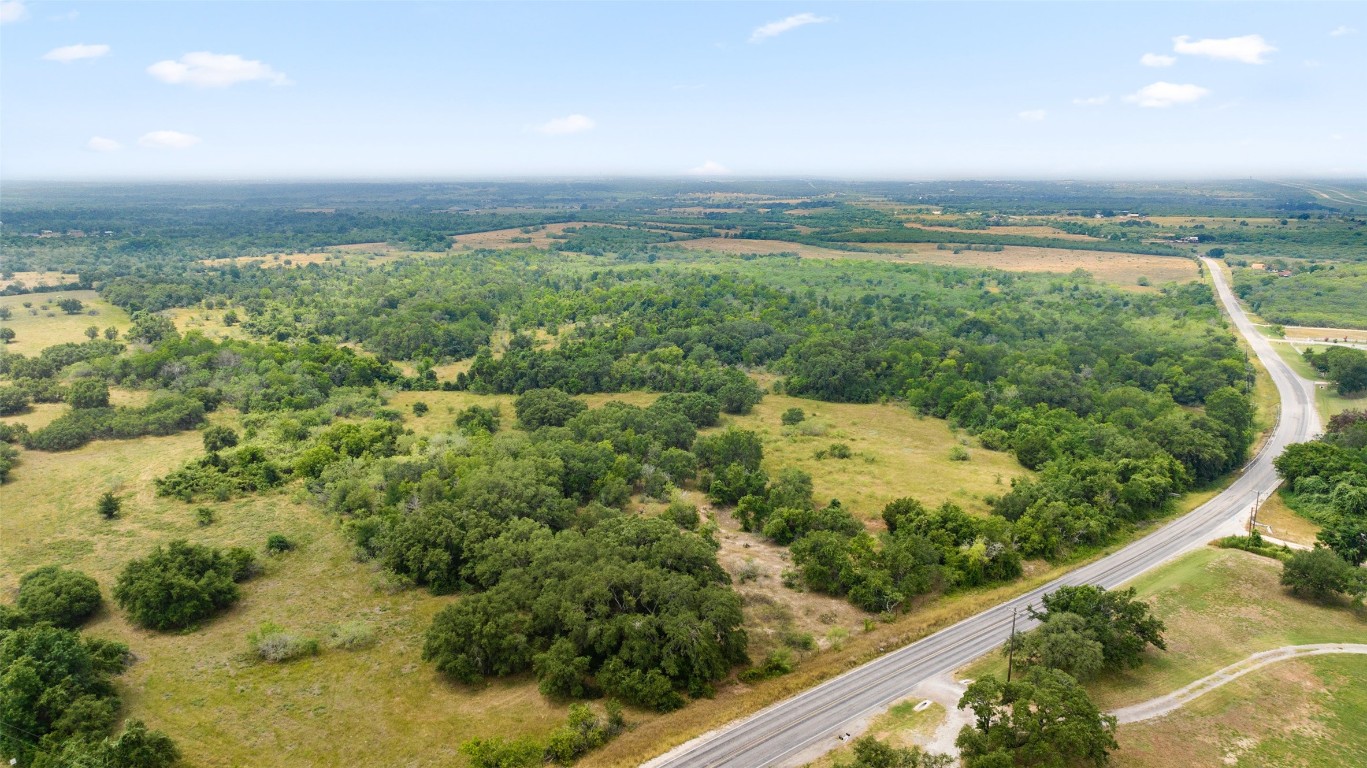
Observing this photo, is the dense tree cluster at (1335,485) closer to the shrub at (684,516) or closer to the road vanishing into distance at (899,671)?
the road vanishing into distance at (899,671)

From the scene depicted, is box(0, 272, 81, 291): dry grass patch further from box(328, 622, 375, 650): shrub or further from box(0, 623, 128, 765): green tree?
box(328, 622, 375, 650): shrub

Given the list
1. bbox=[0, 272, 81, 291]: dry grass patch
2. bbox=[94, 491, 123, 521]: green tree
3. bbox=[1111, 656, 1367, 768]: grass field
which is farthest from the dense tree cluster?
bbox=[0, 272, 81, 291]: dry grass patch

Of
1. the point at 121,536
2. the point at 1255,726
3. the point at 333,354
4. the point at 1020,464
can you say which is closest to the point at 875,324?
the point at 1020,464

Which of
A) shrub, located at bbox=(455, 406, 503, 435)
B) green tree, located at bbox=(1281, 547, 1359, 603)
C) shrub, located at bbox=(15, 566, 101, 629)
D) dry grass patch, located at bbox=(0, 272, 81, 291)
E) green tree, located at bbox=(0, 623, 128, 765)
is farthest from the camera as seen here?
dry grass patch, located at bbox=(0, 272, 81, 291)

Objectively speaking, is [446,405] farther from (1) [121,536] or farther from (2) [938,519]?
(2) [938,519]

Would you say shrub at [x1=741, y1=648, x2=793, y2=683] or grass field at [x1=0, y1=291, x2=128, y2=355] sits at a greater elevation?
grass field at [x1=0, y1=291, x2=128, y2=355]

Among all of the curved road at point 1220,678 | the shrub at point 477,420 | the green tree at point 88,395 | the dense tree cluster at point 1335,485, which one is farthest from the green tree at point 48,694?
the dense tree cluster at point 1335,485
